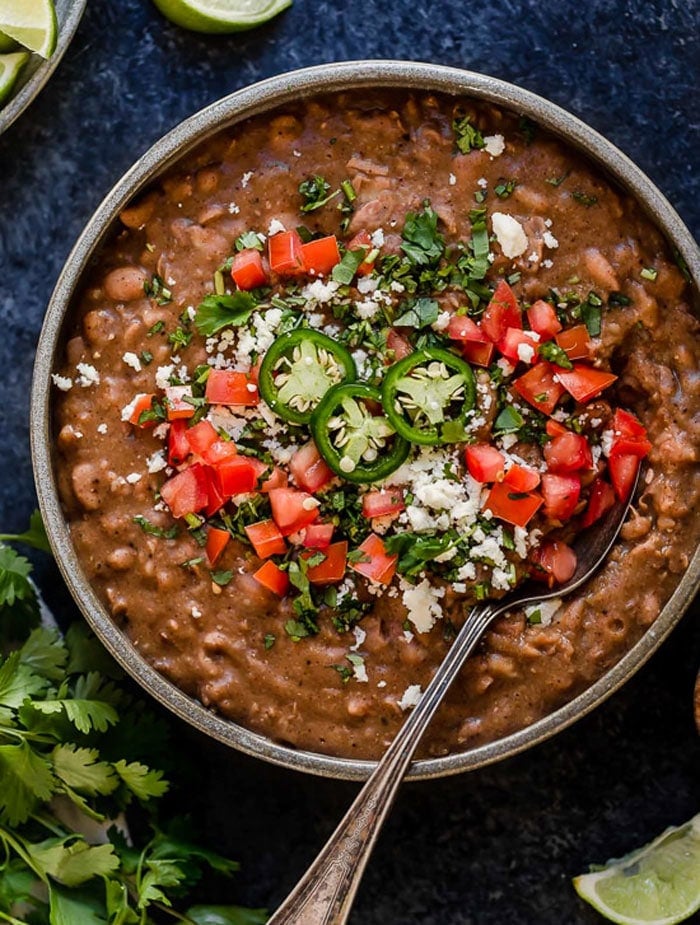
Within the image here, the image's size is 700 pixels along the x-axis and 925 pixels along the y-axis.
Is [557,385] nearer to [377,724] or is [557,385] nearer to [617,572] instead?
[617,572]

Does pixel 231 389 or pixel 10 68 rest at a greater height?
pixel 10 68

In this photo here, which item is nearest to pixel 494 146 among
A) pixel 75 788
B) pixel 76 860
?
pixel 75 788

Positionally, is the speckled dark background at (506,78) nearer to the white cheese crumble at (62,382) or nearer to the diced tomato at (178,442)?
the white cheese crumble at (62,382)

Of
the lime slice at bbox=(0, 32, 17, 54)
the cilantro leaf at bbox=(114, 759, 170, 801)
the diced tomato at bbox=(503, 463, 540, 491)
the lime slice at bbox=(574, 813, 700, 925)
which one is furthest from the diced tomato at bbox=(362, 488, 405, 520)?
the lime slice at bbox=(0, 32, 17, 54)

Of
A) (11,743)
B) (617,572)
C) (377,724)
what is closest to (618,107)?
(617,572)

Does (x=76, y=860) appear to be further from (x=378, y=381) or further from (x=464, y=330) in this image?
(x=464, y=330)

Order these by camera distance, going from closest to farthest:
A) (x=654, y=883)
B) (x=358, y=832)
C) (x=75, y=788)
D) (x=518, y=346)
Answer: (x=358, y=832)
(x=518, y=346)
(x=75, y=788)
(x=654, y=883)

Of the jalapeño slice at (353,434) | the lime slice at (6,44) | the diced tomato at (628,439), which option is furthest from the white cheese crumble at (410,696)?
the lime slice at (6,44)
